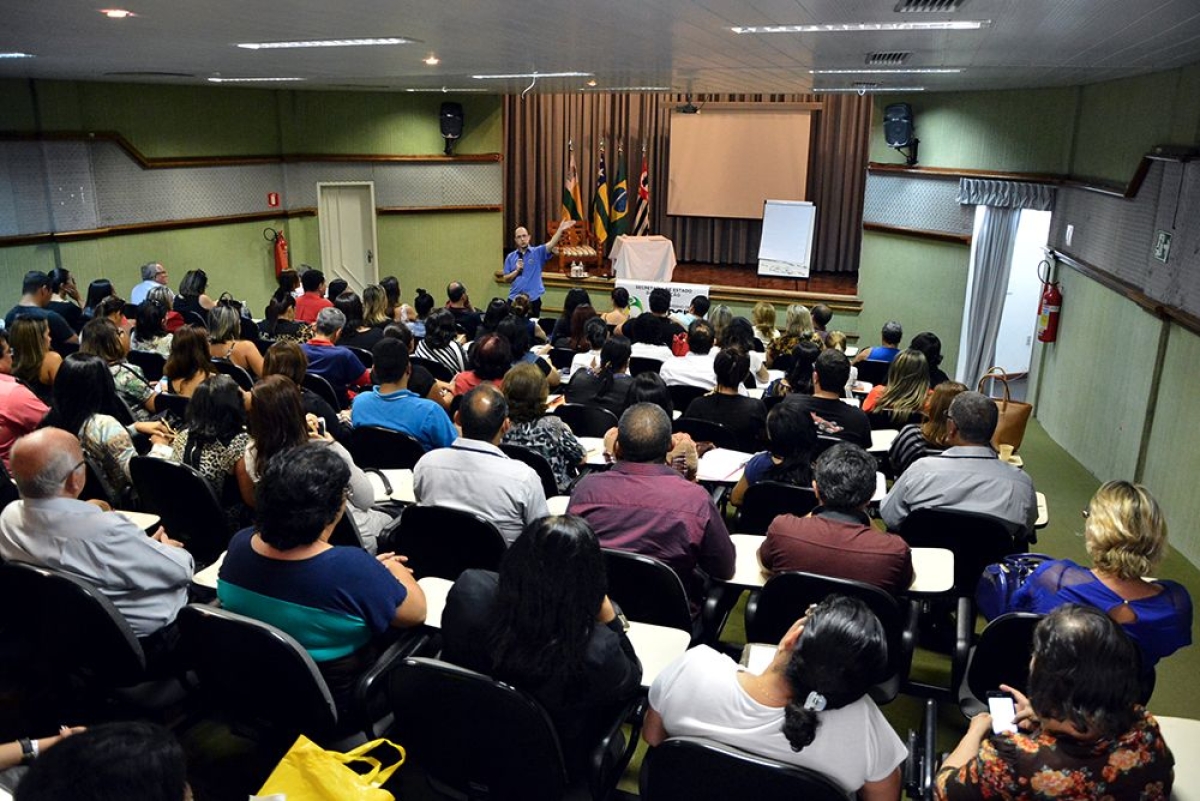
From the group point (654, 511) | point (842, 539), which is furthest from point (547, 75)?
point (842, 539)

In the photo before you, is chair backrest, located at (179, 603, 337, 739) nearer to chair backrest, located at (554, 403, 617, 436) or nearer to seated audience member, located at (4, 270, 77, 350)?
chair backrest, located at (554, 403, 617, 436)

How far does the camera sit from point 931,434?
422 cm

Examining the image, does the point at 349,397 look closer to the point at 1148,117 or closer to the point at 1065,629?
the point at 1065,629

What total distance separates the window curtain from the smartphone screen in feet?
24.0

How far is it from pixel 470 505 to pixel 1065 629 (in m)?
2.00

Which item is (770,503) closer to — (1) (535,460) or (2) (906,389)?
(1) (535,460)

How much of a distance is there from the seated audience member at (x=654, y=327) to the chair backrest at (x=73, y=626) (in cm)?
470

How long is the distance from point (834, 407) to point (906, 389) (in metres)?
0.74

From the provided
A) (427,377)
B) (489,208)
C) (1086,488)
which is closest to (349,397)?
(427,377)

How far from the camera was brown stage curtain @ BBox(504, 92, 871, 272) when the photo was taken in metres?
12.8

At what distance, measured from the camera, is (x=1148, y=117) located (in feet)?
19.9

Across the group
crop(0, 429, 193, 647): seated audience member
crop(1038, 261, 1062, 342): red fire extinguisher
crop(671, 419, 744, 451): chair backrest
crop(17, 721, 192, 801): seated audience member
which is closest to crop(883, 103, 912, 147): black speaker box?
crop(1038, 261, 1062, 342): red fire extinguisher

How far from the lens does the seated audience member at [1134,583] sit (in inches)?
100.0

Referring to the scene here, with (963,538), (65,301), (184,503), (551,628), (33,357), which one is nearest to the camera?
(551,628)
